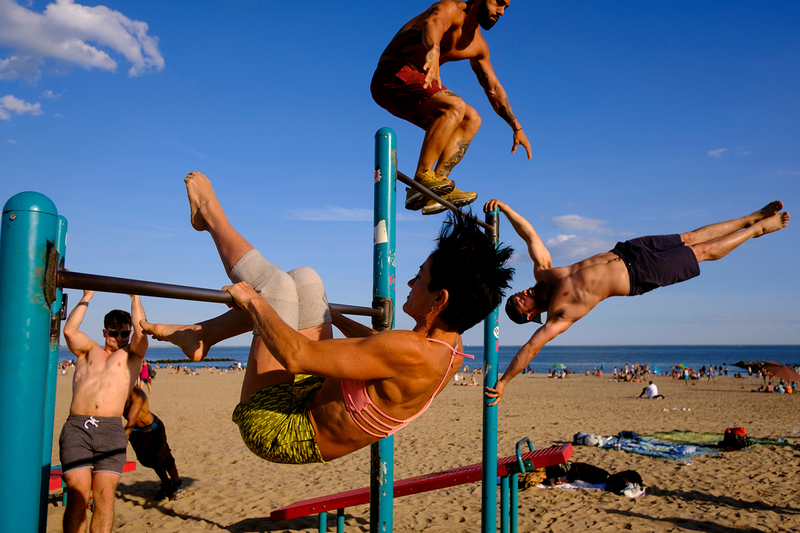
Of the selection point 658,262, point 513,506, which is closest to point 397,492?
point 513,506

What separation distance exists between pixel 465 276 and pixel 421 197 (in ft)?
4.32

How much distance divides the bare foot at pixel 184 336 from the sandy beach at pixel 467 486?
185 inches

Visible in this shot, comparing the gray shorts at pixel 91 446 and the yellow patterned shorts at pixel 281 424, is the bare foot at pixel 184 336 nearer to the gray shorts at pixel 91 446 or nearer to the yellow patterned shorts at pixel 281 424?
the yellow patterned shorts at pixel 281 424

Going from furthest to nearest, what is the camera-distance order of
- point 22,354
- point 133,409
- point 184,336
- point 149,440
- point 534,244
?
point 149,440
point 133,409
point 534,244
point 184,336
point 22,354

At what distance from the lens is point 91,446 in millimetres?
4398

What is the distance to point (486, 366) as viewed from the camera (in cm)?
423

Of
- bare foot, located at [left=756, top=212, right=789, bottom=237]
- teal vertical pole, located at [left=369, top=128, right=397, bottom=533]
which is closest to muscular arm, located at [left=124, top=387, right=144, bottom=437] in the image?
teal vertical pole, located at [left=369, top=128, right=397, bottom=533]

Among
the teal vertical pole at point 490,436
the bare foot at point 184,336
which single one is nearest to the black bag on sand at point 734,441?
the teal vertical pole at point 490,436

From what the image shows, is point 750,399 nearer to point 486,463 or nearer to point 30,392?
point 486,463

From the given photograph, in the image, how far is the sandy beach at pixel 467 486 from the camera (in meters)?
6.12

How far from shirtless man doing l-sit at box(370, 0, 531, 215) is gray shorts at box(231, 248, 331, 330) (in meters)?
1.22

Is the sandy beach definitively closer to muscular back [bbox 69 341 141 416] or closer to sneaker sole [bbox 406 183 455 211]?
muscular back [bbox 69 341 141 416]

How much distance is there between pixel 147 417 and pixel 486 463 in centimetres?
438

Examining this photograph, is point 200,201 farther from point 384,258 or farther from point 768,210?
point 768,210
